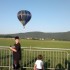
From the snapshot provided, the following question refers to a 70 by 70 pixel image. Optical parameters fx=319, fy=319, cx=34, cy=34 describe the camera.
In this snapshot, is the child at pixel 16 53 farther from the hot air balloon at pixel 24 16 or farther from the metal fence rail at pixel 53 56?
the hot air balloon at pixel 24 16

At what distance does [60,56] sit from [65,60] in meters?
0.32

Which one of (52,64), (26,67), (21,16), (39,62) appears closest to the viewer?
(39,62)

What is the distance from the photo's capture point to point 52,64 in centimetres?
1598

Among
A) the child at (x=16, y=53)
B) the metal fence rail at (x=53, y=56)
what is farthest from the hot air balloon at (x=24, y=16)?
the child at (x=16, y=53)

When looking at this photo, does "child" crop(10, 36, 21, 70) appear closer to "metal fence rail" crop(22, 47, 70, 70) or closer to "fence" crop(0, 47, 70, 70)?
"fence" crop(0, 47, 70, 70)

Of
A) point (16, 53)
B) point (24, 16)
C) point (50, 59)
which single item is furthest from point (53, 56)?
point (24, 16)

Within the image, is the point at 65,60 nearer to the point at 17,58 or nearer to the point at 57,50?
the point at 57,50

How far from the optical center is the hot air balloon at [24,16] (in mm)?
26312

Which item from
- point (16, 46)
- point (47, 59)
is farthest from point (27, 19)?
→ point (16, 46)

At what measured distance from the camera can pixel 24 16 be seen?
2623 cm

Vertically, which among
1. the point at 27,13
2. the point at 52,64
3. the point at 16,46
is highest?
the point at 27,13

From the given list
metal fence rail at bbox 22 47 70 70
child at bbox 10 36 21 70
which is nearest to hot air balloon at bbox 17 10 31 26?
metal fence rail at bbox 22 47 70 70

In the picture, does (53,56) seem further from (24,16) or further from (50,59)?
(24,16)

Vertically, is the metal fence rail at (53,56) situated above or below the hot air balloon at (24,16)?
below
